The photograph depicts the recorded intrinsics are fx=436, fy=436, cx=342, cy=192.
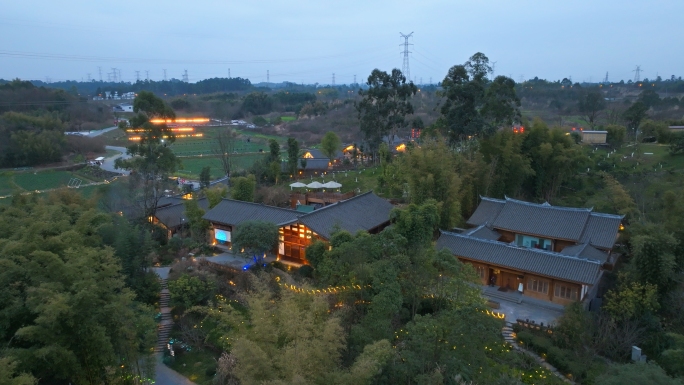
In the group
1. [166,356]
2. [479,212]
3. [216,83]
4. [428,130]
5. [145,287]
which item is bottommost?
[166,356]

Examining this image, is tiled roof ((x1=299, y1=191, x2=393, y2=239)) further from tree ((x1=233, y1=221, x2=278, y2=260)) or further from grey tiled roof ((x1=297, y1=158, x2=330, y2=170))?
grey tiled roof ((x1=297, y1=158, x2=330, y2=170))

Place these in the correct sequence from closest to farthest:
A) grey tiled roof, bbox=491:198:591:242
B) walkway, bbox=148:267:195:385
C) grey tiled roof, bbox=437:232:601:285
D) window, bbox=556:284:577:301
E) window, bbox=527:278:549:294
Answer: walkway, bbox=148:267:195:385 < grey tiled roof, bbox=437:232:601:285 < window, bbox=556:284:577:301 < window, bbox=527:278:549:294 < grey tiled roof, bbox=491:198:591:242

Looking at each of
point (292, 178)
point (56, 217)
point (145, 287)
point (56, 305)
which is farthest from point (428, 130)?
point (56, 305)

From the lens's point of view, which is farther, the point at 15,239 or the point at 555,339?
the point at 555,339

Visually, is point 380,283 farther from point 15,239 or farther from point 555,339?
point 15,239

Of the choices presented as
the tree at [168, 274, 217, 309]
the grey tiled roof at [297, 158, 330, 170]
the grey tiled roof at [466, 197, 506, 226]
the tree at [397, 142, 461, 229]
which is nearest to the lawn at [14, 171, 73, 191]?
the grey tiled roof at [297, 158, 330, 170]
